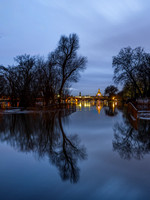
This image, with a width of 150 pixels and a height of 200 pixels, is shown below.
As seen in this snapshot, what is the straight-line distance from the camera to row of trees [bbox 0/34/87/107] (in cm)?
3803

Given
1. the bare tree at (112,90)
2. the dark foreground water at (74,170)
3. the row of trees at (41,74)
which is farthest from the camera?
the bare tree at (112,90)

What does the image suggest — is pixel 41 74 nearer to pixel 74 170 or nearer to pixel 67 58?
pixel 67 58

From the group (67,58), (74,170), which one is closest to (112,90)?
(67,58)

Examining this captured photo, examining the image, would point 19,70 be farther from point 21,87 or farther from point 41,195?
point 41,195

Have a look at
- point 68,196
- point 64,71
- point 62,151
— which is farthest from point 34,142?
point 64,71

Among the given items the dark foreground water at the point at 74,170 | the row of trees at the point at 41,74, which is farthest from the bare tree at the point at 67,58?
the dark foreground water at the point at 74,170

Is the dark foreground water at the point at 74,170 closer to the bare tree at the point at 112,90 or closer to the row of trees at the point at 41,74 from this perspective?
the row of trees at the point at 41,74

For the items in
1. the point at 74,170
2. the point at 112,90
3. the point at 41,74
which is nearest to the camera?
the point at 74,170

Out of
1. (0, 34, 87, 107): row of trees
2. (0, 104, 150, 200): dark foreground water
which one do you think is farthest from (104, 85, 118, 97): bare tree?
(0, 104, 150, 200): dark foreground water

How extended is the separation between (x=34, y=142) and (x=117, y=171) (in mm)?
4983

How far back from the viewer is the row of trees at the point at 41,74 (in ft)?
125

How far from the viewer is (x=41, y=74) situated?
1609 inches

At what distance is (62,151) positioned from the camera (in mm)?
7859

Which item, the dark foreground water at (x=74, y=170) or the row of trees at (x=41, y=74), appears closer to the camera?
the dark foreground water at (x=74, y=170)
